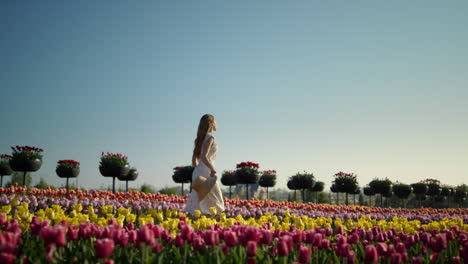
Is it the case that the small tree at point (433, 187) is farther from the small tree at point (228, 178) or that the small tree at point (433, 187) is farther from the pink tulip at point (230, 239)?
the pink tulip at point (230, 239)

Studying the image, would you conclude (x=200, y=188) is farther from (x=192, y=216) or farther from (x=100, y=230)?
(x=100, y=230)

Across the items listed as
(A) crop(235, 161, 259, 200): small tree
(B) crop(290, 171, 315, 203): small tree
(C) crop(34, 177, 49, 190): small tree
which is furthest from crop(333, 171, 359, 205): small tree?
(C) crop(34, 177, 49, 190): small tree

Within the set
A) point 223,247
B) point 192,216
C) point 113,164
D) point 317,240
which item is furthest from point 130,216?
point 113,164

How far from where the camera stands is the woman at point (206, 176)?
347 inches

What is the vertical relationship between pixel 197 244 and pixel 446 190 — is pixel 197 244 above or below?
above

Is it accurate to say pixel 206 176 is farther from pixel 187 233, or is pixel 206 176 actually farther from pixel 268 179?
pixel 268 179

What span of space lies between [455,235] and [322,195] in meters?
30.5

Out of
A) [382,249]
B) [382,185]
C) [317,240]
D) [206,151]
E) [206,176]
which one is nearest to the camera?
[382,249]

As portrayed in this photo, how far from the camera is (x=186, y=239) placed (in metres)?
3.32

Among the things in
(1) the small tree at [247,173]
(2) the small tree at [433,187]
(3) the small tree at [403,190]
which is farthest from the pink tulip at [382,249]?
(2) the small tree at [433,187]

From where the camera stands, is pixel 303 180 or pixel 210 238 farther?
pixel 303 180

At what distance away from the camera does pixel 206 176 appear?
900cm

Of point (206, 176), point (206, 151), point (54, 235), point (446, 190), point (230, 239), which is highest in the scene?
point (206, 151)

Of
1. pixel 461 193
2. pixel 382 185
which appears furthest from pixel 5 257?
pixel 461 193
